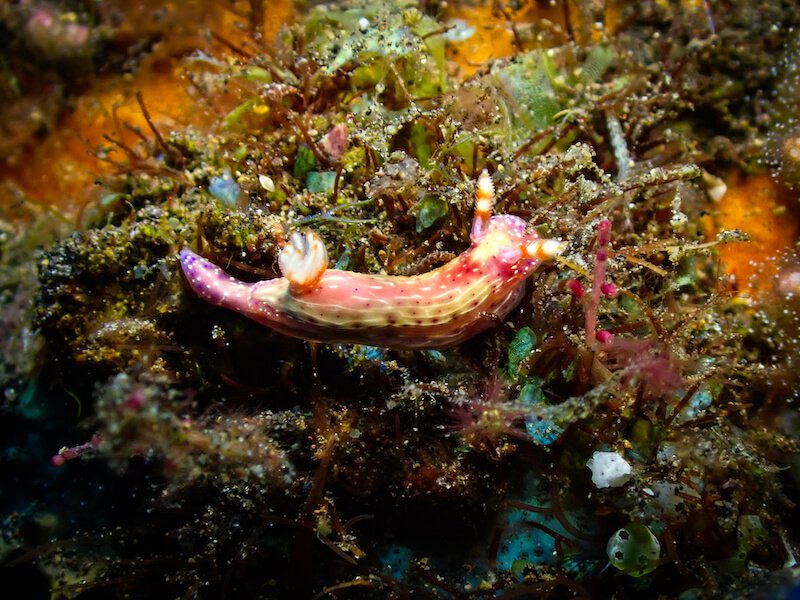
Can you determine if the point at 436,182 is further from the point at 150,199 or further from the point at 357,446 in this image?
the point at 150,199

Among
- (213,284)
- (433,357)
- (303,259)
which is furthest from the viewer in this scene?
(433,357)

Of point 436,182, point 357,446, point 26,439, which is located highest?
point 436,182

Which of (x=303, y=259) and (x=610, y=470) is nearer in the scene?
(x=303, y=259)

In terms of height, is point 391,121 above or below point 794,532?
above

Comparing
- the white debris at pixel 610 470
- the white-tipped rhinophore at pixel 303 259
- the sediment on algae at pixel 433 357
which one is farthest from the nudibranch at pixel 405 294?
the white debris at pixel 610 470

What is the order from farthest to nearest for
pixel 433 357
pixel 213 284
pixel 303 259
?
pixel 433 357 → pixel 213 284 → pixel 303 259

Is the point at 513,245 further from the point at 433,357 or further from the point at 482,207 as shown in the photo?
the point at 433,357

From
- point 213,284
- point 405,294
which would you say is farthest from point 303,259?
point 213,284

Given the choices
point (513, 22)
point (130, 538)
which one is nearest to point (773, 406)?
point (513, 22)
